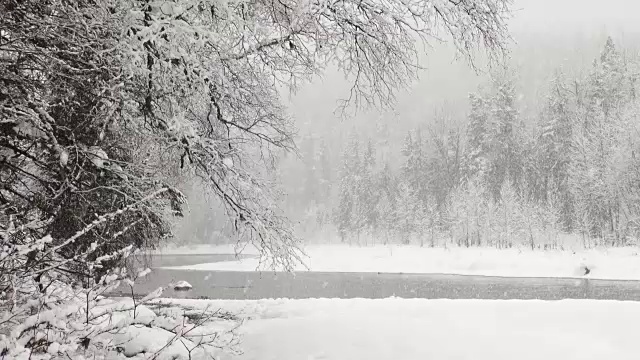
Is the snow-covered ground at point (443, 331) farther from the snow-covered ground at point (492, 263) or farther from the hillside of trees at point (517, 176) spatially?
the hillside of trees at point (517, 176)

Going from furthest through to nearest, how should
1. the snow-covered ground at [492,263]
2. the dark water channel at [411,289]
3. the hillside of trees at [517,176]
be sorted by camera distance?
1. the hillside of trees at [517,176]
2. the snow-covered ground at [492,263]
3. the dark water channel at [411,289]

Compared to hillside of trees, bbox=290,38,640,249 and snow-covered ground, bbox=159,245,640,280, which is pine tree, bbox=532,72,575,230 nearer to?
hillside of trees, bbox=290,38,640,249

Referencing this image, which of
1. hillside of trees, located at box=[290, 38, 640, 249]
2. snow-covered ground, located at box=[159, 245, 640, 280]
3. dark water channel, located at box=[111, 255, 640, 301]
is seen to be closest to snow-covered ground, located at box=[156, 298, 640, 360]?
dark water channel, located at box=[111, 255, 640, 301]

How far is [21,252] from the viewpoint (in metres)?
2.27

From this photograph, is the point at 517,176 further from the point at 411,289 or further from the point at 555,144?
the point at 411,289

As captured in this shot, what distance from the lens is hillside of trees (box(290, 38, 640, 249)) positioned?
43.5m

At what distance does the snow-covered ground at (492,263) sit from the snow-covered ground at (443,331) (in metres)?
24.8

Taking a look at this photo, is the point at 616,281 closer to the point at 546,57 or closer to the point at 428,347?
the point at 428,347

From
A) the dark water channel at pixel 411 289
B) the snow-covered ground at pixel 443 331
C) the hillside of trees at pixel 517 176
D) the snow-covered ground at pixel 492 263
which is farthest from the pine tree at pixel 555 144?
the snow-covered ground at pixel 443 331

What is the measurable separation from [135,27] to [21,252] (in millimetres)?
2234

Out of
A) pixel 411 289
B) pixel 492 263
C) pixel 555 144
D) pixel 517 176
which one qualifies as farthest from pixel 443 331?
pixel 517 176

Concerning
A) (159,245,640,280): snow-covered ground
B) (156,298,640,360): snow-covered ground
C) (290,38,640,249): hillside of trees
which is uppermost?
(290,38,640,249): hillside of trees

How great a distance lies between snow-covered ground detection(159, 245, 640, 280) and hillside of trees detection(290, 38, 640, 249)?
4.40 meters

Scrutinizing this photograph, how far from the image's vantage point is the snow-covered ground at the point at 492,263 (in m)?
32.6
